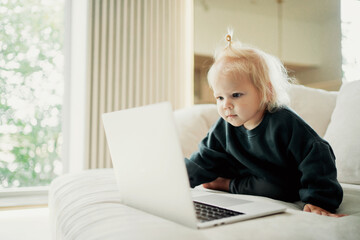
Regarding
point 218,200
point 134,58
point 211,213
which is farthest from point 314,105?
point 134,58

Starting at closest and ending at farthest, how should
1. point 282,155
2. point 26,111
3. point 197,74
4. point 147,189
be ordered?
point 147,189
point 282,155
point 26,111
point 197,74

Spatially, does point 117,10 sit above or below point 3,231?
above

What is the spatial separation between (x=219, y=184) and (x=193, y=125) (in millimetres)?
455

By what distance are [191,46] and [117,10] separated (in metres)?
0.76

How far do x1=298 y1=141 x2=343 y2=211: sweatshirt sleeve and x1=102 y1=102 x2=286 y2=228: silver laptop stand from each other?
0.21 meters

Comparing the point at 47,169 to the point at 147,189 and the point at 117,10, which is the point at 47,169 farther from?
the point at 147,189

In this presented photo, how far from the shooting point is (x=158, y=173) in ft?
2.26

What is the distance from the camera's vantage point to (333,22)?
7.93ft

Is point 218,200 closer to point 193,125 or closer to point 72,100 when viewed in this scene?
point 193,125

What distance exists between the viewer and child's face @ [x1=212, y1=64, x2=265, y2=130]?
1.06 meters

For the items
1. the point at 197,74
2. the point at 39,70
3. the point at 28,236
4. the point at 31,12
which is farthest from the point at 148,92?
the point at 28,236

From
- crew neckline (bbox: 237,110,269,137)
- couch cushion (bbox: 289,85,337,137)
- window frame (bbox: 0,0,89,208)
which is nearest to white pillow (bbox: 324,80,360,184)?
couch cushion (bbox: 289,85,337,137)

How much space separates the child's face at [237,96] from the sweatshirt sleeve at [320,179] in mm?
224

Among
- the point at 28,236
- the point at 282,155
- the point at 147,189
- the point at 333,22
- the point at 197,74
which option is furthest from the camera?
the point at 197,74
